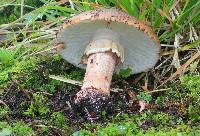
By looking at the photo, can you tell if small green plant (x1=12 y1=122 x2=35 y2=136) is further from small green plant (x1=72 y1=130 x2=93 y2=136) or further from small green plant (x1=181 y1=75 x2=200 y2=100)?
small green plant (x1=181 y1=75 x2=200 y2=100)

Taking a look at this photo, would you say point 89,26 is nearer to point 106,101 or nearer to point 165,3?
point 106,101

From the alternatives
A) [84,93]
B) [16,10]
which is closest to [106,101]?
[84,93]

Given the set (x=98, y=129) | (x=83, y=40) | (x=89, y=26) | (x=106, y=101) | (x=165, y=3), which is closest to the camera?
(x=98, y=129)

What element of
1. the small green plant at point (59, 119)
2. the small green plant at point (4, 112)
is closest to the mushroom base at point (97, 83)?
the small green plant at point (59, 119)

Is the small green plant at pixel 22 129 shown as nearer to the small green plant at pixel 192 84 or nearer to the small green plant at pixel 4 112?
the small green plant at pixel 4 112

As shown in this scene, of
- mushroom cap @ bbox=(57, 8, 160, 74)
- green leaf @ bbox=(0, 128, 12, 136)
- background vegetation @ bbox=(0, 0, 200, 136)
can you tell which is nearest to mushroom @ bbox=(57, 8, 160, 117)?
mushroom cap @ bbox=(57, 8, 160, 74)

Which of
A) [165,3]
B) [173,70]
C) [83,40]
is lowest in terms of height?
[173,70]
